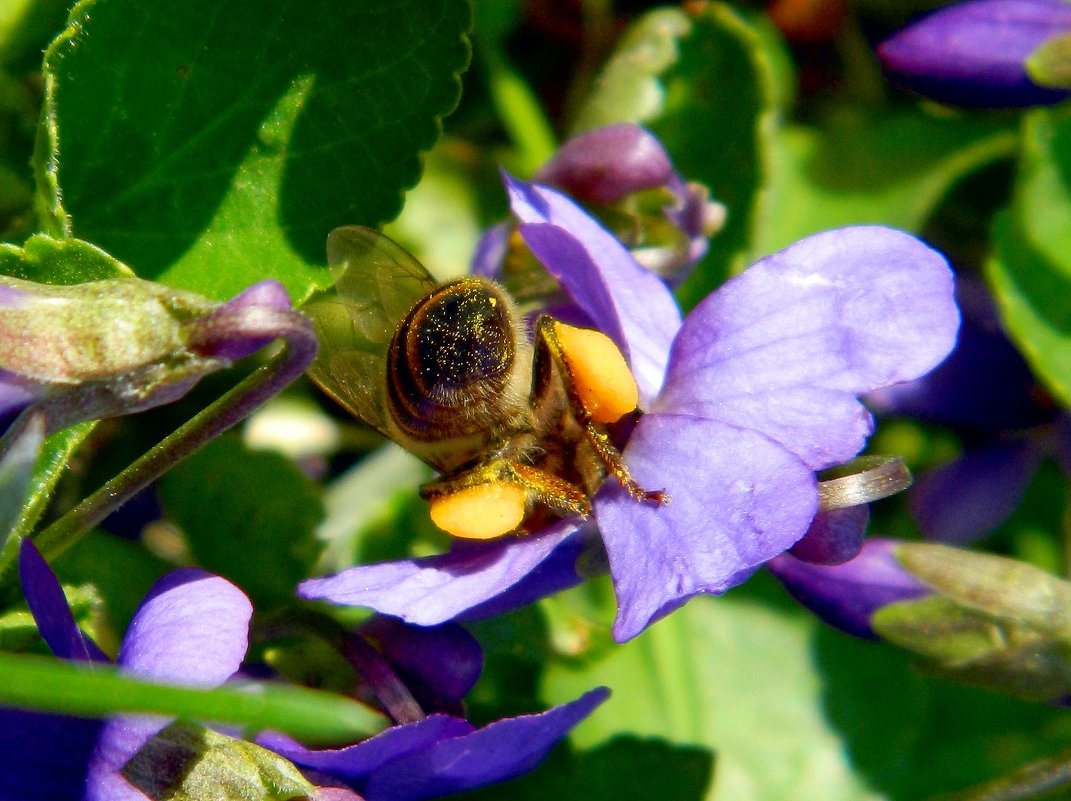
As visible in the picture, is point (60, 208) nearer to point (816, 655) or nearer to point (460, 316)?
point (460, 316)

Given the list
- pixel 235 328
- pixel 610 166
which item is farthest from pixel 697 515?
pixel 610 166

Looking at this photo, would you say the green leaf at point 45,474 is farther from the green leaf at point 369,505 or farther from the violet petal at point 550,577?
the green leaf at point 369,505

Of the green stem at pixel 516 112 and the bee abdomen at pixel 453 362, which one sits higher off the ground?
the bee abdomen at pixel 453 362

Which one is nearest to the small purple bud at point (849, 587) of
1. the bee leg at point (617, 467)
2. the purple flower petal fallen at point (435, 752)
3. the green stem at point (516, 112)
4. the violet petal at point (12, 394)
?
the bee leg at point (617, 467)

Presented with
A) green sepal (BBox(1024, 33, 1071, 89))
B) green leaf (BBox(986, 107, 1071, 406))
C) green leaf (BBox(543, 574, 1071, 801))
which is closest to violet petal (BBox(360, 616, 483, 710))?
green leaf (BBox(543, 574, 1071, 801))

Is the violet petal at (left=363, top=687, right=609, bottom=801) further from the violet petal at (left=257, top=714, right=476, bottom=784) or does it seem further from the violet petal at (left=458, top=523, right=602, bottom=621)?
the violet petal at (left=458, top=523, right=602, bottom=621)

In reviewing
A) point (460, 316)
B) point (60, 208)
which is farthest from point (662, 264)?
point (60, 208)
